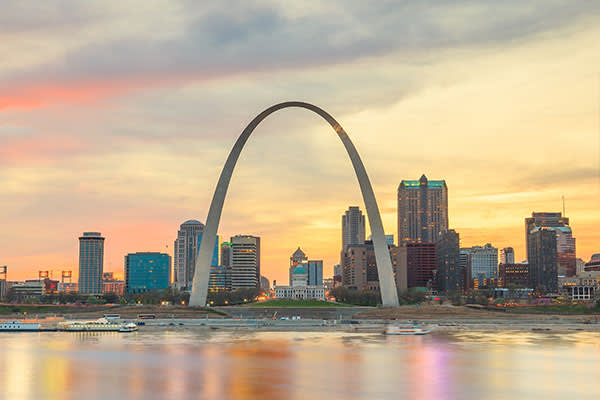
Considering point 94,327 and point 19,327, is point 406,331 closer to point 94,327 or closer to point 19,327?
point 94,327

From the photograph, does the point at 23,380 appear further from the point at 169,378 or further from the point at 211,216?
the point at 211,216

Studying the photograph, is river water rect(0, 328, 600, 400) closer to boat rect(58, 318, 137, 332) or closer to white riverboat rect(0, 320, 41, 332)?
boat rect(58, 318, 137, 332)

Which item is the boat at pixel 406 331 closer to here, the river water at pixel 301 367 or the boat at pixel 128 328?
the river water at pixel 301 367

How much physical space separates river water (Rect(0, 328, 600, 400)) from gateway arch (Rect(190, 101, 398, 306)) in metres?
33.4

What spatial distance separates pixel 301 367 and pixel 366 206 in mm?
59057

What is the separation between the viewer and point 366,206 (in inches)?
4045

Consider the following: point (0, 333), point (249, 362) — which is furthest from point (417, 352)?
point (0, 333)

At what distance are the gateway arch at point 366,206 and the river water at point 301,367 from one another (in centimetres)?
3340

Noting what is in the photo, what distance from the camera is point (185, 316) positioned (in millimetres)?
95562

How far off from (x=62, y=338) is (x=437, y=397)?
4753cm

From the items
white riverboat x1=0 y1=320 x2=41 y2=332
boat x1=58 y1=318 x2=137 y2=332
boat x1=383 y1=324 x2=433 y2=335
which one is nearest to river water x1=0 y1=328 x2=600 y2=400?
boat x1=383 y1=324 x2=433 y2=335

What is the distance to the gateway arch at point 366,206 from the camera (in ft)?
335

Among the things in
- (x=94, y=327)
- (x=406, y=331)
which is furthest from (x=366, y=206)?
(x=94, y=327)

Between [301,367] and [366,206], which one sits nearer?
[301,367]
